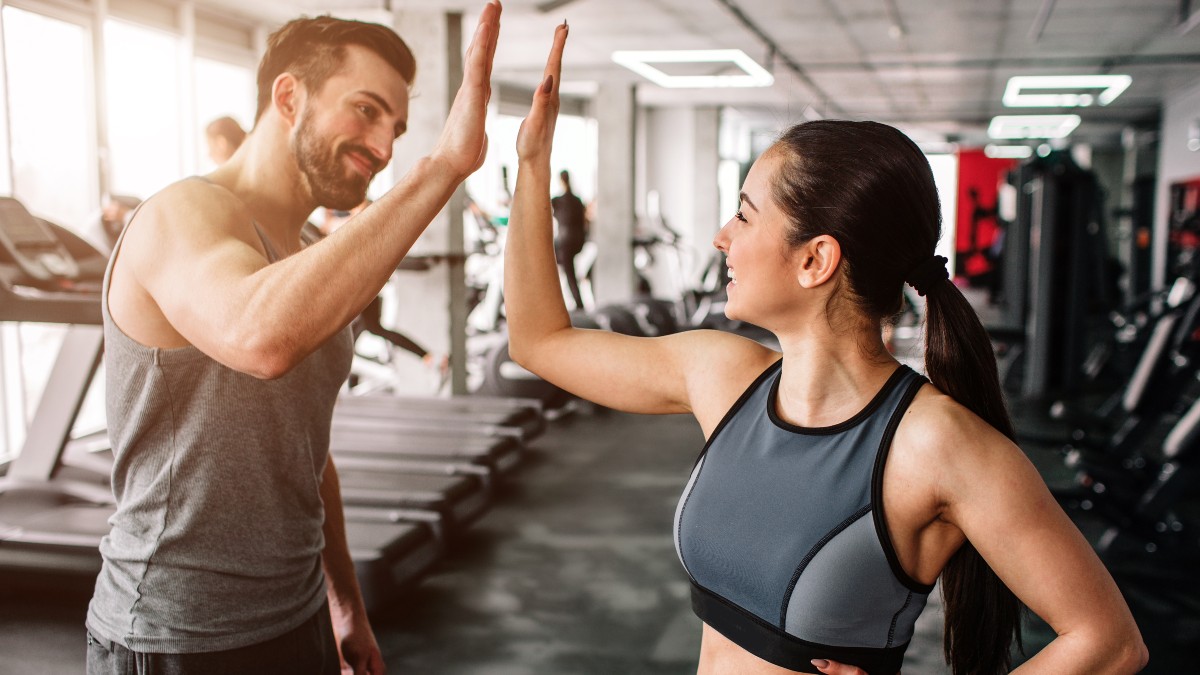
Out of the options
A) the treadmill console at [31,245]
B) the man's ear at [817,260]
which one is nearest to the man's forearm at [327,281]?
the man's ear at [817,260]

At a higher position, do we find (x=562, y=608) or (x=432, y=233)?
(x=432, y=233)

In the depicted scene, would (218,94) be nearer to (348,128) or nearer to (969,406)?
(348,128)

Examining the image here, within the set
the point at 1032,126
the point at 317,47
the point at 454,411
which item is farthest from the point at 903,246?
the point at 1032,126

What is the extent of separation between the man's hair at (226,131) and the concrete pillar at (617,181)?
634 cm

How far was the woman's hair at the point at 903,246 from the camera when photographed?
1071 millimetres

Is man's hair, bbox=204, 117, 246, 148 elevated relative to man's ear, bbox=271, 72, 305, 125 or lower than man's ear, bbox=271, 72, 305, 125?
elevated

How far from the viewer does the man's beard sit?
1.19 m

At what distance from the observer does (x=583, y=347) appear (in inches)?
50.6

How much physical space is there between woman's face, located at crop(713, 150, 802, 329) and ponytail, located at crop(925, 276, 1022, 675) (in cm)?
17

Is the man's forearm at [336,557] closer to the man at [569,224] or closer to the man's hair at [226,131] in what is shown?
the man's hair at [226,131]

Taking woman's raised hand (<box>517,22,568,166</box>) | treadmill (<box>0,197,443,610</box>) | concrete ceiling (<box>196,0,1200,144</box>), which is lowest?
treadmill (<box>0,197,443,610</box>)

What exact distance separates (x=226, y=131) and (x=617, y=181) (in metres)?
6.47

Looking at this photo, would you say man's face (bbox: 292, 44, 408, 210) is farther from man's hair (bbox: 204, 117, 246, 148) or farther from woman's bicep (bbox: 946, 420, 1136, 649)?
man's hair (bbox: 204, 117, 246, 148)

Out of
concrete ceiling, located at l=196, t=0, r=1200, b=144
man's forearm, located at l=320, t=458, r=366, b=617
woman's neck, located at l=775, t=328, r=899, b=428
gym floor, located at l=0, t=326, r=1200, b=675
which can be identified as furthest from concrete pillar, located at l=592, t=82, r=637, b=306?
woman's neck, located at l=775, t=328, r=899, b=428
